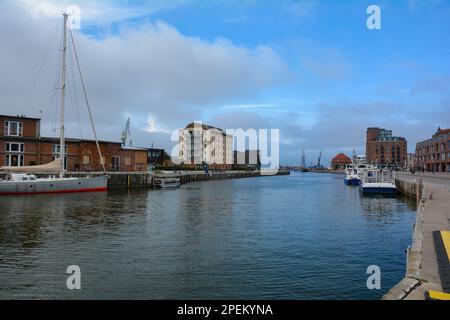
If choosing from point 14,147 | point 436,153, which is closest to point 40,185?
point 14,147

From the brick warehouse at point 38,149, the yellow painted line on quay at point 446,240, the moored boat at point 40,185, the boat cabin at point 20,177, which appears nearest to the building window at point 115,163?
the brick warehouse at point 38,149

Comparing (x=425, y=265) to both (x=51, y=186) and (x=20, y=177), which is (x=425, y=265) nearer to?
(x=51, y=186)

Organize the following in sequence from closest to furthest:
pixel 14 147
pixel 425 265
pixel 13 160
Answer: pixel 425 265 < pixel 13 160 < pixel 14 147

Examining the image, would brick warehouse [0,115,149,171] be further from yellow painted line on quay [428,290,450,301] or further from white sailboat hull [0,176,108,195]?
yellow painted line on quay [428,290,450,301]

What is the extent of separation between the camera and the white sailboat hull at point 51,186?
2226 inches

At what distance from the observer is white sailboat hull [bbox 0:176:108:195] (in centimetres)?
5653

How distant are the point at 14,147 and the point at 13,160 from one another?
2.42 meters

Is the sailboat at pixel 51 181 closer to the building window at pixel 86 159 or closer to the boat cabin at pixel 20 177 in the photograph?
the boat cabin at pixel 20 177

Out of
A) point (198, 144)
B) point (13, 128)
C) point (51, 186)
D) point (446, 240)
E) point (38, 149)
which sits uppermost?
point (198, 144)

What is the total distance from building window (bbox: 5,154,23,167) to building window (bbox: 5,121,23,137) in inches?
156

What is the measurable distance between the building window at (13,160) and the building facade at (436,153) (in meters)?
125

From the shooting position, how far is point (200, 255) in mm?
19391

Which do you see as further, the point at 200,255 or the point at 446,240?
the point at 200,255
